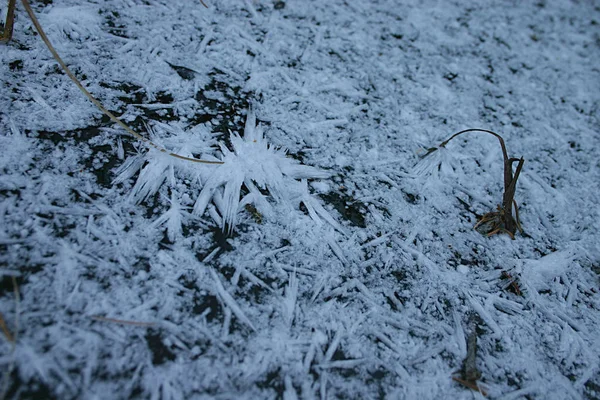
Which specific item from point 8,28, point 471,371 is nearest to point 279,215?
point 471,371

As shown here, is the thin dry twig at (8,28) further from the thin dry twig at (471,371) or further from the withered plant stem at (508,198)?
the thin dry twig at (471,371)

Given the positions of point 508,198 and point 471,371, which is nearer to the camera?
point 471,371

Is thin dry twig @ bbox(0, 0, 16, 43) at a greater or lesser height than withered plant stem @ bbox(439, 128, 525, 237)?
greater

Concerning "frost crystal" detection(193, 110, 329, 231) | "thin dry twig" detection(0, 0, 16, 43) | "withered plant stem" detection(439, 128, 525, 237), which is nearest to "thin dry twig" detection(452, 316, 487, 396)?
"withered plant stem" detection(439, 128, 525, 237)

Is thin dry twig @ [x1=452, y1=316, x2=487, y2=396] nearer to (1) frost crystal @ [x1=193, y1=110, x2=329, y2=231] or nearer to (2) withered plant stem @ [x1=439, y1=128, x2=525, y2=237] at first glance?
(2) withered plant stem @ [x1=439, y1=128, x2=525, y2=237]

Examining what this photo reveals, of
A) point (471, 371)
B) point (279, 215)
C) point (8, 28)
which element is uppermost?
point (8, 28)

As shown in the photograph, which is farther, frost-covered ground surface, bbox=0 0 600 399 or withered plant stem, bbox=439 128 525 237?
withered plant stem, bbox=439 128 525 237

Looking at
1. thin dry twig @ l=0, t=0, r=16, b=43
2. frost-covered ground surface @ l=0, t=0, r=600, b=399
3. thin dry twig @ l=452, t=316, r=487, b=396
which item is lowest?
thin dry twig @ l=452, t=316, r=487, b=396

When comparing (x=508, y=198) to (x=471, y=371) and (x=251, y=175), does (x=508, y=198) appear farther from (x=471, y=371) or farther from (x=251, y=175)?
(x=251, y=175)

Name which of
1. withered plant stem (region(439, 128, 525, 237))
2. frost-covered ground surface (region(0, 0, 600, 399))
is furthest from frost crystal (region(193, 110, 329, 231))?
withered plant stem (region(439, 128, 525, 237))
